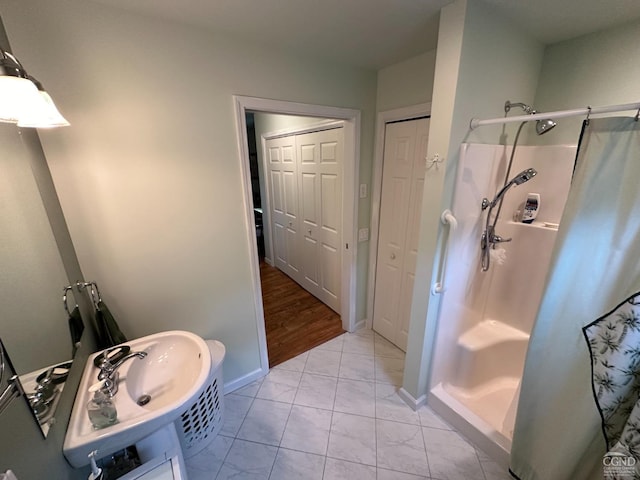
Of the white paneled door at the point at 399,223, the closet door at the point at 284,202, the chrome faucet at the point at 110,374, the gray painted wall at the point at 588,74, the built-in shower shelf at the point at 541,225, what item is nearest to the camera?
the chrome faucet at the point at 110,374

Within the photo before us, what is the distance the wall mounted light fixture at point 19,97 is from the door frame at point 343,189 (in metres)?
0.85

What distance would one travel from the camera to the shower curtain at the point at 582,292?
864 mm

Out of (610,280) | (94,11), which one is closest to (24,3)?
(94,11)

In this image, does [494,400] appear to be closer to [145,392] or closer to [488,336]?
[488,336]

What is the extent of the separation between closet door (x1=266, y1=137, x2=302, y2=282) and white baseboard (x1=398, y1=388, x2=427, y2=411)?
6.34 ft

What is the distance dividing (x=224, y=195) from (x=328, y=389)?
5.20ft

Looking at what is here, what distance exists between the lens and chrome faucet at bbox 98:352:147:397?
0.99 metres

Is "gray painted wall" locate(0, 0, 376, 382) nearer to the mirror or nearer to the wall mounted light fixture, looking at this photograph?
the mirror

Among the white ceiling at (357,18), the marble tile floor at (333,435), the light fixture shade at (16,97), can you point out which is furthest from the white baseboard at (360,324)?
the light fixture shade at (16,97)

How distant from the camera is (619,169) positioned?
0.87m

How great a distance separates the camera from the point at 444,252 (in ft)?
4.67

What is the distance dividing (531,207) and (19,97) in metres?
2.46

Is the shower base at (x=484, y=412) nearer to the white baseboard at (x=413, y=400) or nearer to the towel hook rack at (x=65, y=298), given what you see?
the white baseboard at (x=413, y=400)

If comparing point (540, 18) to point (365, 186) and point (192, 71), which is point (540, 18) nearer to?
point (365, 186)
